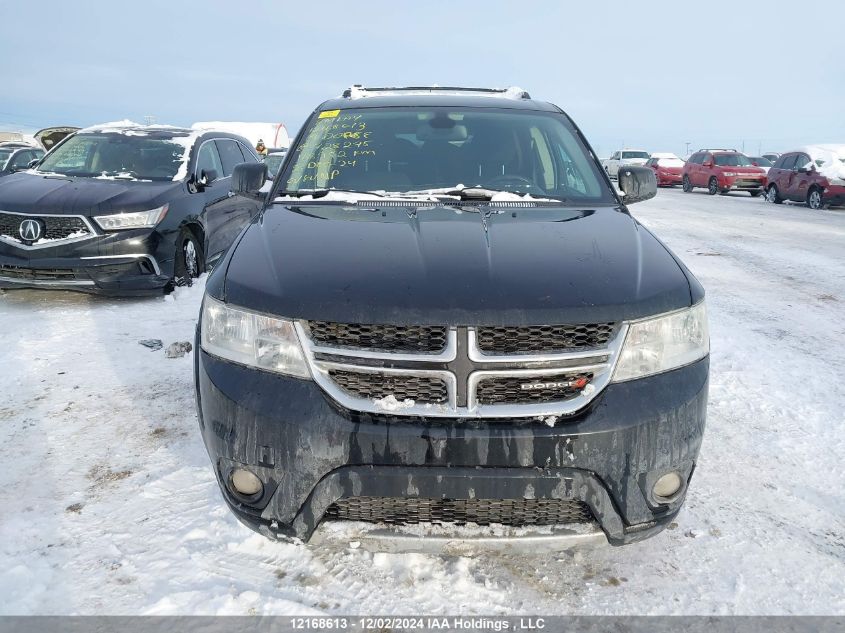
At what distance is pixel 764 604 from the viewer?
2.20 m

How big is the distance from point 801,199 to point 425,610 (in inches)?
790

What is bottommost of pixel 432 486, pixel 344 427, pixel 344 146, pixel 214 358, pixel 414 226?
pixel 432 486

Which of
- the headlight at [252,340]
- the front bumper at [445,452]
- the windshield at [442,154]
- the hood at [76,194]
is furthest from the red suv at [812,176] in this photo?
the headlight at [252,340]

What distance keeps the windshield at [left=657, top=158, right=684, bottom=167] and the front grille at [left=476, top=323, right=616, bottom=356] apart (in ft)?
97.2

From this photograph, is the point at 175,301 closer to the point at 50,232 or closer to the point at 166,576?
the point at 50,232

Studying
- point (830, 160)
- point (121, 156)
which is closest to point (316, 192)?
point (121, 156)

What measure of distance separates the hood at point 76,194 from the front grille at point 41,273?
53cm

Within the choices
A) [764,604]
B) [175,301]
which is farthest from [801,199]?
[764,604]

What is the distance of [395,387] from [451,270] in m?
0.44

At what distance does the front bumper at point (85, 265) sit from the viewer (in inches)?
225

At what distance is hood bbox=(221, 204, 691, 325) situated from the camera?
196 cm

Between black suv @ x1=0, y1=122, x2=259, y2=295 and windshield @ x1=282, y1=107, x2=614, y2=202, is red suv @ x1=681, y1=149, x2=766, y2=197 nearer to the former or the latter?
black suv @ x1=0, y1=122, x2=259, y2=295

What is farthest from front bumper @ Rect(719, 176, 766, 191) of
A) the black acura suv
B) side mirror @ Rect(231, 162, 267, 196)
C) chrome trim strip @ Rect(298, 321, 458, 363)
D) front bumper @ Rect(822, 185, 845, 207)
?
chrome trim strip @ Rect(298, 321, 458, 363)

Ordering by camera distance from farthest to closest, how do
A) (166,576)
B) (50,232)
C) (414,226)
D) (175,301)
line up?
(175,301) → (50,232) → (414,226) → (166,576)
